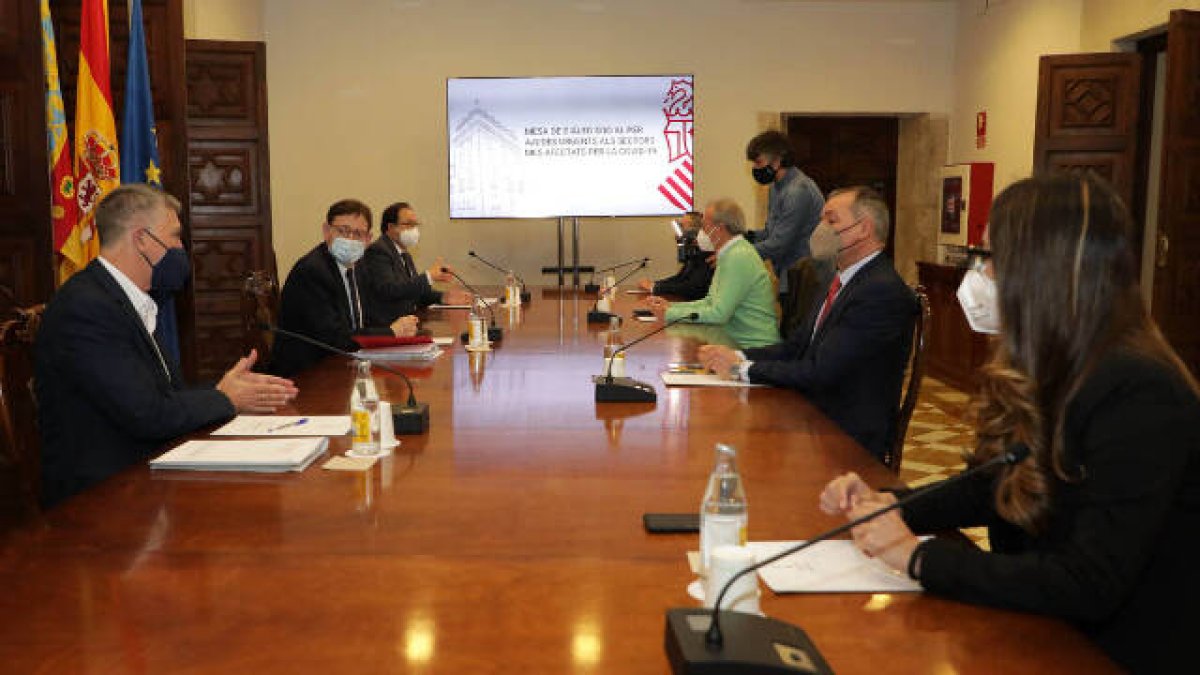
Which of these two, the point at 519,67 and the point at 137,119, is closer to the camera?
the point at 137,119

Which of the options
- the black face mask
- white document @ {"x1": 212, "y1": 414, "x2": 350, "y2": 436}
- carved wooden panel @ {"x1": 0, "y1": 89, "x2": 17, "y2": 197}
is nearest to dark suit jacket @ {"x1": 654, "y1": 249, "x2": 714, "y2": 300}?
the black face mask

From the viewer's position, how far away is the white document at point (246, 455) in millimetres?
2240

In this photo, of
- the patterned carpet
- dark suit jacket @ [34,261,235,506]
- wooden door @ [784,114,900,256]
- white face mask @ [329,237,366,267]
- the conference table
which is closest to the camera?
the conference table

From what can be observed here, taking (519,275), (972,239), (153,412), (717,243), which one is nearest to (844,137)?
(972,239)

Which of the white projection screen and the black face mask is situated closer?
the black face mask

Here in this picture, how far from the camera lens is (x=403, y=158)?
9180mm

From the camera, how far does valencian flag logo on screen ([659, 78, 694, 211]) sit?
8836 millimetres

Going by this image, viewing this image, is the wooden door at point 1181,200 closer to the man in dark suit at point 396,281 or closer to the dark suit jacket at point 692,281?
the dark suit jacket at point 692,281

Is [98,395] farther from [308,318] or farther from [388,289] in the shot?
[388,289]

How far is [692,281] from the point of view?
23.5 ft

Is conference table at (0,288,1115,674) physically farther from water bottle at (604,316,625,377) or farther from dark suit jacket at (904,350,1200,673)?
water bottle at (604,316,625,377)

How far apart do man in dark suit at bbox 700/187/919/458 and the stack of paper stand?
3.62 feet

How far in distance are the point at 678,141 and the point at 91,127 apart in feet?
17.1

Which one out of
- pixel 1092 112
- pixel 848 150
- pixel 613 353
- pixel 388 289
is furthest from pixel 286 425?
pixel 848 150
